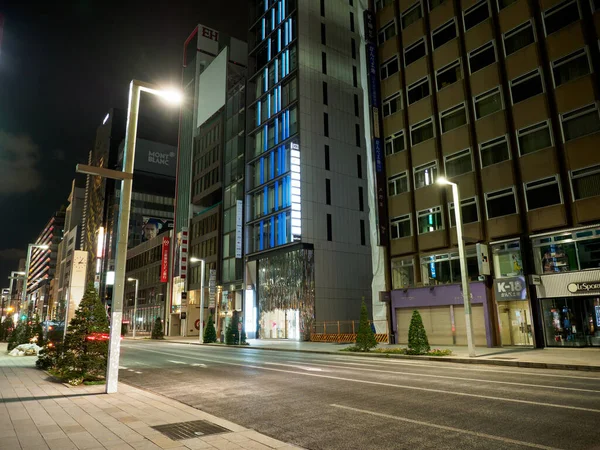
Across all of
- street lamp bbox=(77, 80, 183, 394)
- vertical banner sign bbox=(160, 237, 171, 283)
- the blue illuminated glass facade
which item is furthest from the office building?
vertical banner sign bbox=(160, 237, 171, 283)

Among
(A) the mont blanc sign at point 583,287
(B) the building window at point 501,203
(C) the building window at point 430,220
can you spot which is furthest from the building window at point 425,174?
(A) the mont blanc sign at point 583,287

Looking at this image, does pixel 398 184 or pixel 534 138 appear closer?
pixel 534 138

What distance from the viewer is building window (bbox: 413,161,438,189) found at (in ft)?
104

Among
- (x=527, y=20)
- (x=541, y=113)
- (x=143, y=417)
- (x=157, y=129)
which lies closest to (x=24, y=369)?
(x=143, y=417)

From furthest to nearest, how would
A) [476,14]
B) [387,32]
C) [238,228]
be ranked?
[238,228] < [387,32] < [476,14]

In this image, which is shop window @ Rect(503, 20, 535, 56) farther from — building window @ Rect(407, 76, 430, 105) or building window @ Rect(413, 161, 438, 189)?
building window @ Rect(413, 161, 438, 189)

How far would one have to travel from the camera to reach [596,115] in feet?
76.1

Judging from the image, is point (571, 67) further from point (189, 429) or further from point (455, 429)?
point (189, 429)

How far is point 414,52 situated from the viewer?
114 feet

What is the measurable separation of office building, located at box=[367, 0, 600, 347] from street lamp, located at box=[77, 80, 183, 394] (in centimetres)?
1851

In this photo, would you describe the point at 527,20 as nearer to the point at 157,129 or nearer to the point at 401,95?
the point at 401,95

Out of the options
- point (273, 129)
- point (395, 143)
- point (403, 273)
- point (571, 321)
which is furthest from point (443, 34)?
point (273, 129)

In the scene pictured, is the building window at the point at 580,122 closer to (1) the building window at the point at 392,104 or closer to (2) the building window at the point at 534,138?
(2) the building window at the point at 534,138

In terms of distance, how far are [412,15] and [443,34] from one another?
4.14 m
